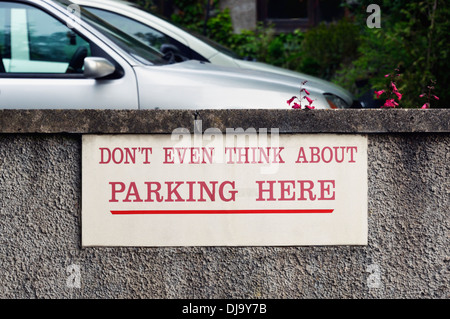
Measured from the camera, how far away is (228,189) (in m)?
3.45

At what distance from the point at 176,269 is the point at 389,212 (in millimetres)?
1168

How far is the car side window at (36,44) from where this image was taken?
4969mm

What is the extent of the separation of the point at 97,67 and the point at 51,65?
2.31ft

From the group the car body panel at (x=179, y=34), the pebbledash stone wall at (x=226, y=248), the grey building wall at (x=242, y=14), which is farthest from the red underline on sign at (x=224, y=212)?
the grey building wall at (x=242, y=14)

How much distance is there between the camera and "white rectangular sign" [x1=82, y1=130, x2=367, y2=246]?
344 centimetres

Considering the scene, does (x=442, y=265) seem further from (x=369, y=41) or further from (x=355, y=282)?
(x=369, y=41)

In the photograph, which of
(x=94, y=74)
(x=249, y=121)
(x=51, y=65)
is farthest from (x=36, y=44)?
(x=249, y=121)

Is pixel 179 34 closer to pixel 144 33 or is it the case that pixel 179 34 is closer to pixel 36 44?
pixel 144 33

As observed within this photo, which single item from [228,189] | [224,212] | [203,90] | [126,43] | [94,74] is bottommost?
[224,212]

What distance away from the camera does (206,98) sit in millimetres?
4762

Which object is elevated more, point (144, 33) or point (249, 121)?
point (144, 33)

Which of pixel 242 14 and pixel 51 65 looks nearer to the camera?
pixel 51 65

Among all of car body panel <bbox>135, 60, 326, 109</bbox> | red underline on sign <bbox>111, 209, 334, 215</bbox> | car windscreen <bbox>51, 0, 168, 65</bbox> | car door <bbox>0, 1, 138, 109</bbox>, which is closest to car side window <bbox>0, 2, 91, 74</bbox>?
car door <bbox>0, 1, 138, 109</bbox>

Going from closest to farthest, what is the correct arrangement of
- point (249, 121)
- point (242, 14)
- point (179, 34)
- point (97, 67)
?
point (249, 121) → point (97, 67) → point (179, 34) → point (242, 14)
